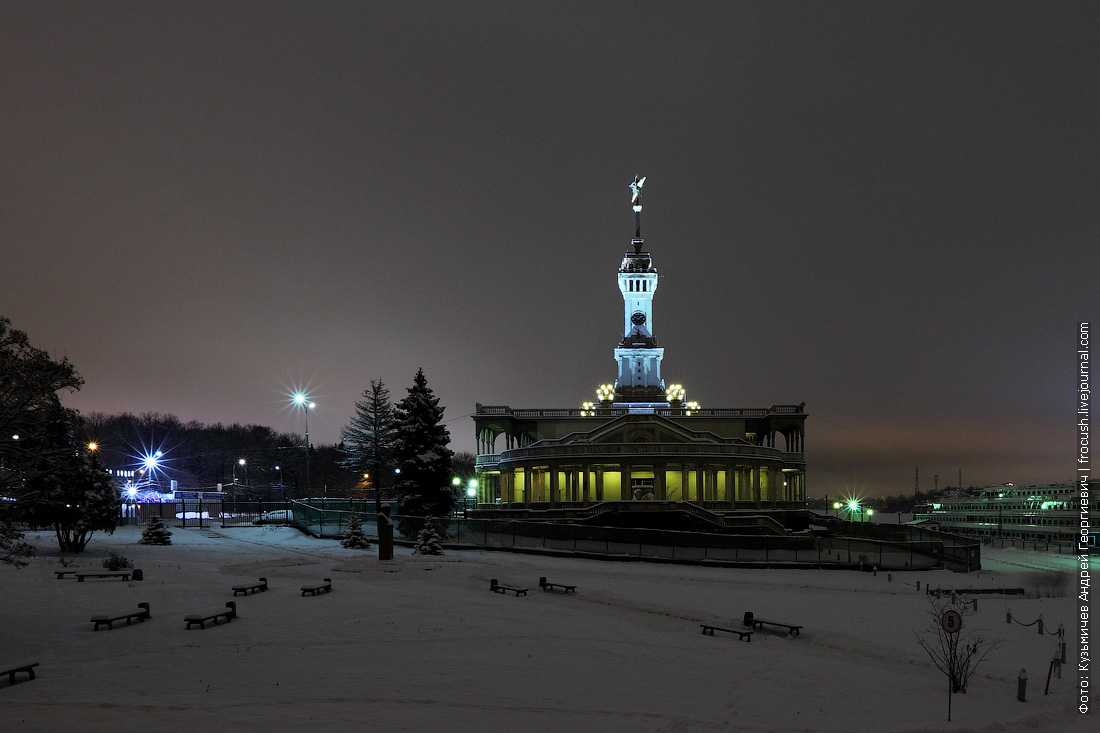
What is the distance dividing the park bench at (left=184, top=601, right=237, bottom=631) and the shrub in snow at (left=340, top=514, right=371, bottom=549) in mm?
19118

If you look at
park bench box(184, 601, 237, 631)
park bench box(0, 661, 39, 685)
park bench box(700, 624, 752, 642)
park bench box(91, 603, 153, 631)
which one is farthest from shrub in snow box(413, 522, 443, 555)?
park bench box(0, 661, 39, 685)

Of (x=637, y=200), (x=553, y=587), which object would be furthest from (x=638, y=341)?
(x=553, y=587)

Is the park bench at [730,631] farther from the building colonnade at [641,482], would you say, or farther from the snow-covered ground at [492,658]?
the building colonnade at [641,482]

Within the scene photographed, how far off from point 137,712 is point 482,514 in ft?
144

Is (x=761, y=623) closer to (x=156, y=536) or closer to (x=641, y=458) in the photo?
(x=156, y=536)

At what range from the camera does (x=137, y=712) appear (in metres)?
14.1

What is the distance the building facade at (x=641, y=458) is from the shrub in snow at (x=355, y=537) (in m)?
17.0

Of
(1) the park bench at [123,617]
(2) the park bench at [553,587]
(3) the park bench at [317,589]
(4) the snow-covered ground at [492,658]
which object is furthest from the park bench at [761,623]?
(1) the park bench at [123,617]

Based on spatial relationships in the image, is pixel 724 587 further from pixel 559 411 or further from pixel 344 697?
pixel 559 411

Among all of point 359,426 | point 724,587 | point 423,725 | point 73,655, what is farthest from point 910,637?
point 359,426

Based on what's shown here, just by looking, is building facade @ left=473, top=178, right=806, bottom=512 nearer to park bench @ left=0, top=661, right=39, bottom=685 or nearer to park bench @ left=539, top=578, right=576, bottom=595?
park bench @ left=539, top=578, right=576, bottom=595

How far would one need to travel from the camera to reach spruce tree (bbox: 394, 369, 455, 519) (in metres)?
55.8

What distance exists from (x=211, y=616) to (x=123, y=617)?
7.12 ft

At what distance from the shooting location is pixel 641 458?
61.9 metres
